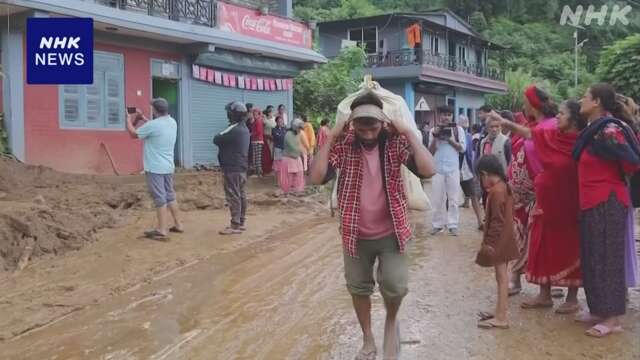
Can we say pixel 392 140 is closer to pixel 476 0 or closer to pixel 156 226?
pixel 156 226

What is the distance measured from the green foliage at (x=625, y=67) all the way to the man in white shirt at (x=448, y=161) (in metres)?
5.40

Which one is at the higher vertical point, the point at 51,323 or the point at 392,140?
the point at 392,140

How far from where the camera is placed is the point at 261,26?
17266 millimetres

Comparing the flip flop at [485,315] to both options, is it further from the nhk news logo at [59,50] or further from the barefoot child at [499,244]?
the nhk news logo at [59,50]

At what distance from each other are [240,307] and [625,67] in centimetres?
1062

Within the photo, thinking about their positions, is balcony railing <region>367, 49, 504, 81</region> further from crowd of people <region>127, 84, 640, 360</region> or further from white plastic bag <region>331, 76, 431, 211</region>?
white plastic bag <region>331, 76, 431, 211</region>

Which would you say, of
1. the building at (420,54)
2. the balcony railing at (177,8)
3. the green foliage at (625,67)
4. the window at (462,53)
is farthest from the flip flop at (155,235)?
the window at (462,53)

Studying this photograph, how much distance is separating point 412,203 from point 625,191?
1.74m

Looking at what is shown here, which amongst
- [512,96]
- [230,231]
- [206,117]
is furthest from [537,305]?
[512,96]

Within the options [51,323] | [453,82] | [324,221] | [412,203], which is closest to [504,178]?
[412,203]

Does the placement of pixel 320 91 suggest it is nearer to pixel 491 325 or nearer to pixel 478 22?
pixel 491 325

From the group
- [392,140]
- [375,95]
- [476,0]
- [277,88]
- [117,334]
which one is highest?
[476,0]

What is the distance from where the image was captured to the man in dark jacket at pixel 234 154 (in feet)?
30.2

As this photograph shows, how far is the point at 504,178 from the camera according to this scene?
5352 mm
